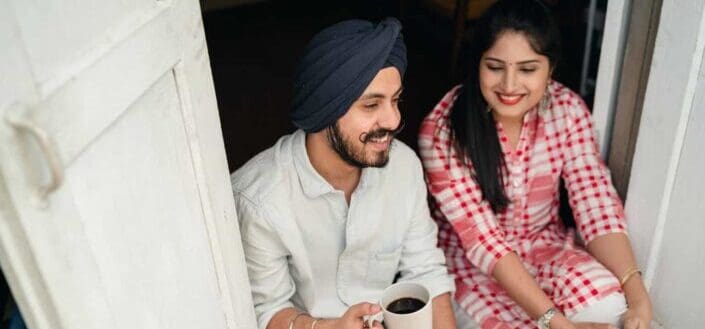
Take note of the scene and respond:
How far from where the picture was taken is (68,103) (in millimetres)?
785

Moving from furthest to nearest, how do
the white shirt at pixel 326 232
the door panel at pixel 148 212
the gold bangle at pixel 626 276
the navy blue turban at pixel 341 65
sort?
the gold bangle at pixel 626 276, the white shirt at pixel 326 232, the navy blue turban at pixel 341 65, the door panel at pixel 148 212

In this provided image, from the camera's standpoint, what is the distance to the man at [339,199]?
1.57 metres

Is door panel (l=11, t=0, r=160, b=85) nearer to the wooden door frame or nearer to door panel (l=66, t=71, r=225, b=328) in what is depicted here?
door panel (l=66, t=71, r=225, b=328)

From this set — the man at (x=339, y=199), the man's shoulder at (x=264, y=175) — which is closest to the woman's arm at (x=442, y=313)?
the man at (x=339, y=199)

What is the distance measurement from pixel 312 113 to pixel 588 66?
212 centimetres

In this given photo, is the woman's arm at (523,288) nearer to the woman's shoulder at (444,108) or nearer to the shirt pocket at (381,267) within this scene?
the shirt pocket at (381,267)

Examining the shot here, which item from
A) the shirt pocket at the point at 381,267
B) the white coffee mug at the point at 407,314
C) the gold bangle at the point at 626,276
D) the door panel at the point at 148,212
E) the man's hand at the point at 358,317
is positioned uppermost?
the door panel at the point at 148,212

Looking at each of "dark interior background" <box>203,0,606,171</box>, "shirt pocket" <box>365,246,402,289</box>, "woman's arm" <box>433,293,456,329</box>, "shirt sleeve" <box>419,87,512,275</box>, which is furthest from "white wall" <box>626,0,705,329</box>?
"dark interior background" <box>203,0,606,171</box>

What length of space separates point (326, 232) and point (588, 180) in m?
0.86

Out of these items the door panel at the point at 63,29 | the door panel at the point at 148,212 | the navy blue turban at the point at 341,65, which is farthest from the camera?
the navy blue turban at the point at 341,65

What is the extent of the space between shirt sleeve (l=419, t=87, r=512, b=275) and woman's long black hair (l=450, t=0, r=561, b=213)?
28 millimetres

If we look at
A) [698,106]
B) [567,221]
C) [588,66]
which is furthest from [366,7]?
[698,106]

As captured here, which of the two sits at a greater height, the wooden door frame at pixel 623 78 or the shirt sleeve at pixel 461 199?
the wooden door frame at pixel 623 78

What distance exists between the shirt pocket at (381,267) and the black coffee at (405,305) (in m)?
0.35
